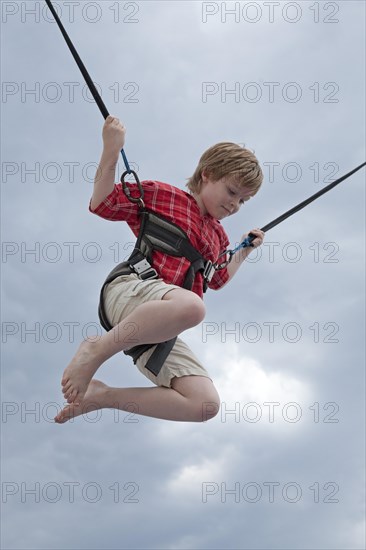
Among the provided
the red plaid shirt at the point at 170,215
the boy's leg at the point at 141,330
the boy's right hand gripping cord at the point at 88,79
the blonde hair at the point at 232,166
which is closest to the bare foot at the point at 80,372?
the boy's leg at the point at 141,330

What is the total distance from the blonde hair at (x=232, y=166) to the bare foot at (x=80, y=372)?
1.14m

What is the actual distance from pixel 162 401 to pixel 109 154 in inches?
51.3

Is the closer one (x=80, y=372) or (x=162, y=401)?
(x=80, y=372)

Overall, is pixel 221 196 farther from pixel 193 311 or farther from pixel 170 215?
pixel 193 311

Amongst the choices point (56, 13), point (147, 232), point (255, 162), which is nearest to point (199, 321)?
point (147, 232)

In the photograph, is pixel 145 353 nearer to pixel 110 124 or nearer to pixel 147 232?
pixel 147 232

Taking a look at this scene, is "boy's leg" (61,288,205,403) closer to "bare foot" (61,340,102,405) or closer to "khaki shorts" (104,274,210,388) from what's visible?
"bare foot" (61,340,102,405)

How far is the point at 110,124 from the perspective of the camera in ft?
13.3

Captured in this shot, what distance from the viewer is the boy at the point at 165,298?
3.99 metres

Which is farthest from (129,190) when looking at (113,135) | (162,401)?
(162,401)

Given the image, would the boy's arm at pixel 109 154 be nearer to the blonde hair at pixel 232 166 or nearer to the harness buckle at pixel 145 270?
the harness buckle at pixel 145 270

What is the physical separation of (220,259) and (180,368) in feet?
2.63

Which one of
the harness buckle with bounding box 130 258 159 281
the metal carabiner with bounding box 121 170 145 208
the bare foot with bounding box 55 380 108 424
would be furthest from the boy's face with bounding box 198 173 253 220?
the bare foot with bounding box 55 380 108 424

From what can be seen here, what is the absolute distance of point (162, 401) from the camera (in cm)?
420
